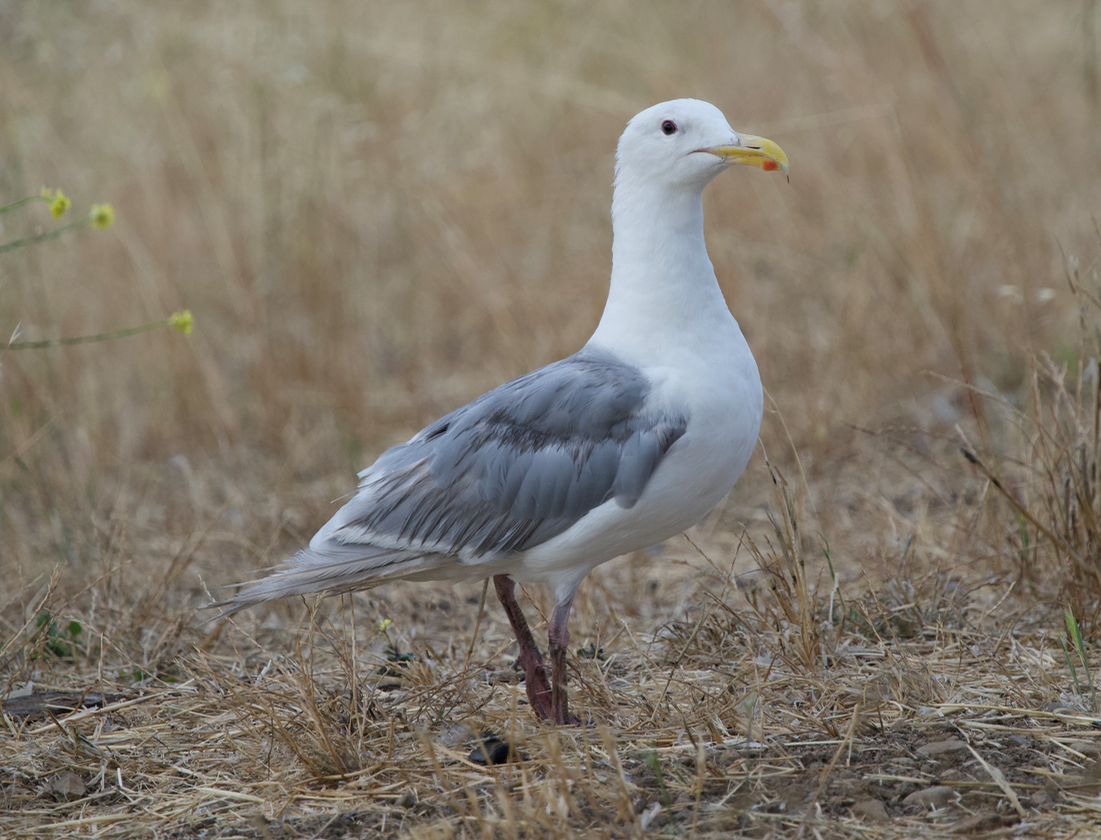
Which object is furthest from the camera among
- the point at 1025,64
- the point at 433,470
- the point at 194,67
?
the point at 1025,64

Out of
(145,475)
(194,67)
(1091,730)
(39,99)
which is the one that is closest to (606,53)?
(194,67)

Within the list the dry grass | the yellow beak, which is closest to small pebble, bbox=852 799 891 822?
the dry grass

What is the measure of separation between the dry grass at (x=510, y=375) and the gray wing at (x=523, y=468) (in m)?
0.33

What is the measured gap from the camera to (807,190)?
6.75 m

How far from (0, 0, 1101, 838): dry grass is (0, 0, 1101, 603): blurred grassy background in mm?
31

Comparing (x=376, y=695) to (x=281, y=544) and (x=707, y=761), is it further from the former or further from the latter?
(x=281, y=544)

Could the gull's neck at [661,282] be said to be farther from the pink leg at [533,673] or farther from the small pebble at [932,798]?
the small pebble at [932,798]

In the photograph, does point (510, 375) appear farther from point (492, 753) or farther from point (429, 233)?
point (492, 753)

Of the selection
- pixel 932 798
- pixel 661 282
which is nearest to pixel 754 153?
pixel 661 282

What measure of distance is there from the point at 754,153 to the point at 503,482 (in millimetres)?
1049

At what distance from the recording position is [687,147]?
2.79 metres

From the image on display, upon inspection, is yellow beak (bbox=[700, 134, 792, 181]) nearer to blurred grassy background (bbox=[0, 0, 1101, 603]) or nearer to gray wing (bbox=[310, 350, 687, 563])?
gray wing (bbox=[310, 350, 687, 563])

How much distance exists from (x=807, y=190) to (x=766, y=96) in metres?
0.83

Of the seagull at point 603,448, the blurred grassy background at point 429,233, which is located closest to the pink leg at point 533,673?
the seagull at point 603,448
